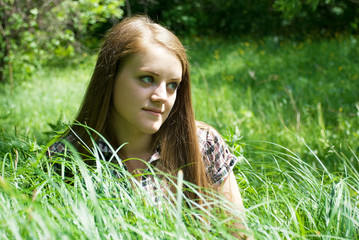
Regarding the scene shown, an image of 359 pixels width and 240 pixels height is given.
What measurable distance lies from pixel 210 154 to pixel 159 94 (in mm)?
421

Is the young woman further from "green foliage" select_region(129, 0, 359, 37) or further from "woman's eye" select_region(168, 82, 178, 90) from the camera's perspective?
"green foliage" select_region(129, 0, 359, 37)

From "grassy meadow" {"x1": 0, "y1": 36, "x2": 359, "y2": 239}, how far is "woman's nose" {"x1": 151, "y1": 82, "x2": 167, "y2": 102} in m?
0.34

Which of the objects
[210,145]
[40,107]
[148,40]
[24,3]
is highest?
[24,3]

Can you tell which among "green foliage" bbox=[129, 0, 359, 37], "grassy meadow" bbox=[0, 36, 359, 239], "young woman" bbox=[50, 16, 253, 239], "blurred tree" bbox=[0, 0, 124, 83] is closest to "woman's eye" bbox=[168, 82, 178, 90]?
"young woman" bbox=[50, 16, 253, 239]

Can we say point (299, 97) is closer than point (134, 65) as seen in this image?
No

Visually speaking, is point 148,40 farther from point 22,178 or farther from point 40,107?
point 40,107

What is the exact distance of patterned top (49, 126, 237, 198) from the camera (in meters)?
1.79

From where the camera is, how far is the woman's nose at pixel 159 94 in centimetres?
162

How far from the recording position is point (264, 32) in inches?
442

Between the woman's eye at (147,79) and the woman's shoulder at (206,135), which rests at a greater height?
the woman's eye at (147,79)

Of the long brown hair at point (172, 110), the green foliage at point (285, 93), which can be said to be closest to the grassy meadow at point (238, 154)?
the green foliage at point (285, 93)

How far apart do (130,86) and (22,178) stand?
0.54 m

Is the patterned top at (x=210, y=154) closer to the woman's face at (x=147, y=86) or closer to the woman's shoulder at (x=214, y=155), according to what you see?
the woman's shoulder at (x=214, y=155)

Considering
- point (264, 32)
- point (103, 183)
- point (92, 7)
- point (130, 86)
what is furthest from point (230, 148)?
point (264, 32)
